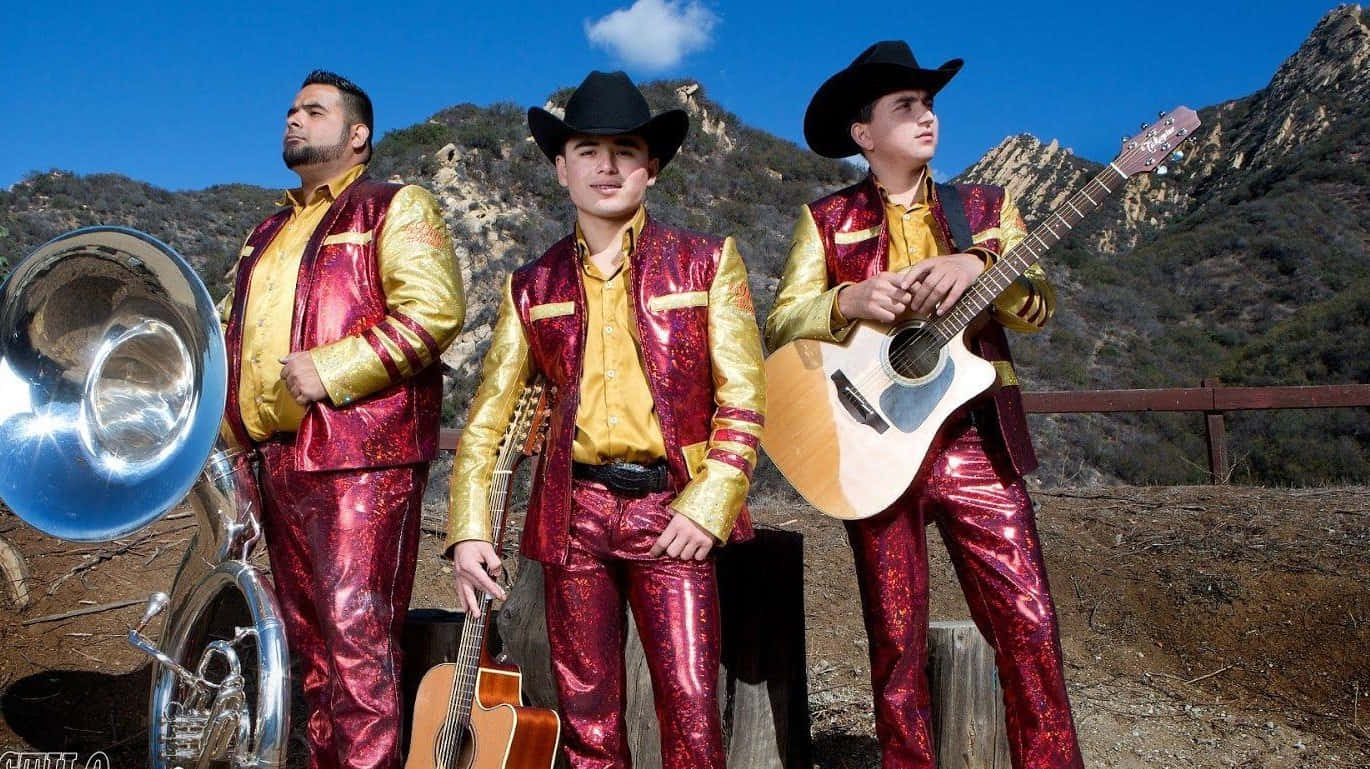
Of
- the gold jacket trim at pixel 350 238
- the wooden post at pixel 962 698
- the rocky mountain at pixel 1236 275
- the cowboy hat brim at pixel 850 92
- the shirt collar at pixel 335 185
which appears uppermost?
the rocky mountain at pixel 1236 275

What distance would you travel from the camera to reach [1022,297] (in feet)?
9.23

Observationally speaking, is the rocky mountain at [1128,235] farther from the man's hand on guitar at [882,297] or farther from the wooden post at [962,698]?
the man's hand on guitar at [882,297]

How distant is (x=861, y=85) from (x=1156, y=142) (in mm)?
838

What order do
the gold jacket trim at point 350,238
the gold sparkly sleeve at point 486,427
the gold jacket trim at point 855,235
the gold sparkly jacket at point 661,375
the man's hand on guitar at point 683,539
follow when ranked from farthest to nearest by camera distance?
the gold jacket trim at point 350,238 < the gold jacket trim at point 855,235 < the gold sparkly sleeve at point 486,427 < the gold sparkly jacket at point 661,375 < the man's hand on guitar at point 683,539

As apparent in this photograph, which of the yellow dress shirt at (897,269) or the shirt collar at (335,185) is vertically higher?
the shirt collar at (335,185)

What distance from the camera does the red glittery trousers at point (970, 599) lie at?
2750 millimetres

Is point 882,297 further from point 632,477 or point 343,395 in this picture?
point 343,395

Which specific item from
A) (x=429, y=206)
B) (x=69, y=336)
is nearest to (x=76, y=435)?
(x=69, y=336)

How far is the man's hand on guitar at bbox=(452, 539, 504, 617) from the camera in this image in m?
2.70

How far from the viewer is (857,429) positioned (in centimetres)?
285

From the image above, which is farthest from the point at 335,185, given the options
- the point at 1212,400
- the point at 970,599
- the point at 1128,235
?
the point at 1128,235

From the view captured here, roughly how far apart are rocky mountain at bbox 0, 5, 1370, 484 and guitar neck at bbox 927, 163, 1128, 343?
10.8 meters

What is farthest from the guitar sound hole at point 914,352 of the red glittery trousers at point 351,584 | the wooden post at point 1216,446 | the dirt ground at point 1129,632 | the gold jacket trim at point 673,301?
the wooden post at point 1216,446

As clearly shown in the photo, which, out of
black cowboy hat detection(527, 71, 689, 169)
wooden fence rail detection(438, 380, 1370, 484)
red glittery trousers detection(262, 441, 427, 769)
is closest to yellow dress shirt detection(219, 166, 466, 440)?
red glittery trousers detection(262, 441, 427, 769)
